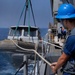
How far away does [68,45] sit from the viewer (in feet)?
13.0

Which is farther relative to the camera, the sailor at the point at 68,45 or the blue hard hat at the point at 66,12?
the blue hard hat at the point at 66,12

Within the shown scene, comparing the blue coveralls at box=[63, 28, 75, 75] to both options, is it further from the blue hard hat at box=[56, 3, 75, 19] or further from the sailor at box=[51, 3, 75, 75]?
the blue hard hat at box=[56, 3, 75, 19]

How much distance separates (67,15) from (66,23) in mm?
162

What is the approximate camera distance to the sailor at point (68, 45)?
3955 millimetres

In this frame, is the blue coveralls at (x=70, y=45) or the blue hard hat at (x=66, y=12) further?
the blue hard hat at (x=66, y=12)

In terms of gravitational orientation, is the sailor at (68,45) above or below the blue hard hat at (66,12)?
below

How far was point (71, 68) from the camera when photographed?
13.8 feet

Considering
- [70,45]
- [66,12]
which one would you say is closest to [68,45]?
[70,45]

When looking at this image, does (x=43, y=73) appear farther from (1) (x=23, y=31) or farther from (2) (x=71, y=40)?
(1) (x=23, y=31)

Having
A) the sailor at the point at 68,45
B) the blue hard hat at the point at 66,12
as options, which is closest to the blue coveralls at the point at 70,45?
the sailor at the point at 68,45

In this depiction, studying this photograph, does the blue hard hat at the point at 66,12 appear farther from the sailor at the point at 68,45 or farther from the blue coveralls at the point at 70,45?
the blue coveralls at the point at 70,45

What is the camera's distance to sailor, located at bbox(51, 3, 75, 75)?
3955 mm

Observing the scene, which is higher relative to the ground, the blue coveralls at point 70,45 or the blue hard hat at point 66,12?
the blue hard hat at point 66,12

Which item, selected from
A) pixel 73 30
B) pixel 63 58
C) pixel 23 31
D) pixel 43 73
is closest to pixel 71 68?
pixel 63 58
